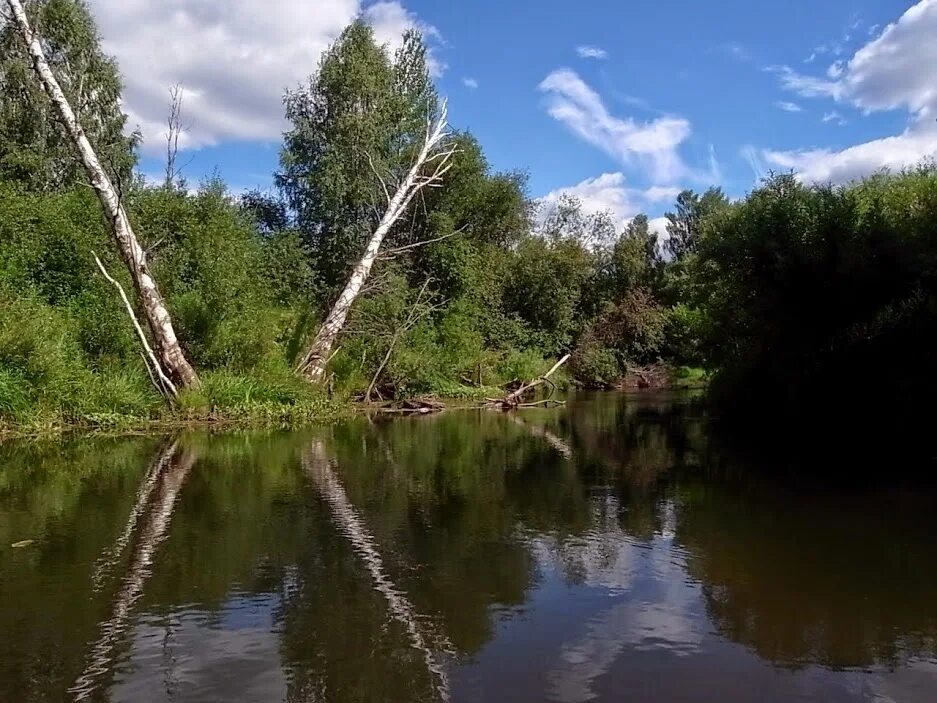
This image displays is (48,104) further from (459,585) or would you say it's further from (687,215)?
(687,215)

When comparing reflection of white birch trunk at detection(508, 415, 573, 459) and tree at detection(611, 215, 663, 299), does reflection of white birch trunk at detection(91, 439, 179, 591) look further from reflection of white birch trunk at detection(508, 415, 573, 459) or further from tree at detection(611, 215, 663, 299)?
tree at detection(611, 215, 663, 299)

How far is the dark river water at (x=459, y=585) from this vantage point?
4.33 m

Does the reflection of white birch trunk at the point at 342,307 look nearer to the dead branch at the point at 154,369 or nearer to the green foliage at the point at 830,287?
the dead branch at the point at 154,369

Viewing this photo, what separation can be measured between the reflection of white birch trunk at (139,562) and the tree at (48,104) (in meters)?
21.6

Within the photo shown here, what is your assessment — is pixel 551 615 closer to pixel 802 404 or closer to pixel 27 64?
pixel 802 404

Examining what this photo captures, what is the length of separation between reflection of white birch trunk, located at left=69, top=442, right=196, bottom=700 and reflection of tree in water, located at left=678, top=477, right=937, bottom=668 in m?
3.70

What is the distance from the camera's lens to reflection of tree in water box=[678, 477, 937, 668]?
16.1 feet

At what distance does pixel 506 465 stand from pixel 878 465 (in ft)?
18.1

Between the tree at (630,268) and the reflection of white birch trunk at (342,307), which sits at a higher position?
the tree at (630,268)

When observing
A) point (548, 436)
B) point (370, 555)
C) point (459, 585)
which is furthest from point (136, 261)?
point (459, 585)

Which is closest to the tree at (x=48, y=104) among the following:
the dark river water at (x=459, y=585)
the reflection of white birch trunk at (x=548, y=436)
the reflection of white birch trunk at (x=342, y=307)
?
the reflection of white birch trunk at (x=342, y=307)

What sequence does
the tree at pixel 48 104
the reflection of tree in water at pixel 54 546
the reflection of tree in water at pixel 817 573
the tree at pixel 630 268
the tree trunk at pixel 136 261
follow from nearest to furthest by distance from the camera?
the reflection of tree in water at pixel 54 546 < the reflection of tree in water at pixel 817 573 < the tree trunk at pixel 136 261 < the tree at pixel 48 104 < the tree at pixel 630 268

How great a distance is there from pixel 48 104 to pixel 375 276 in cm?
1411

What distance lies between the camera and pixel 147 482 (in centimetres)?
1004
